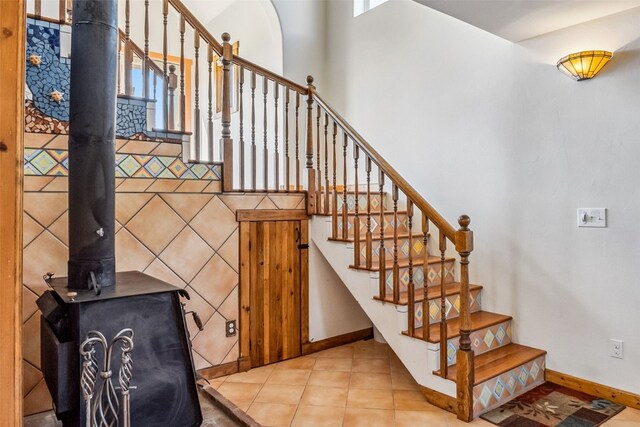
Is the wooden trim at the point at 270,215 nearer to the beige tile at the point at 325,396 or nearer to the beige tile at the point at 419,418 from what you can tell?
the beige tile at the point at 325,396

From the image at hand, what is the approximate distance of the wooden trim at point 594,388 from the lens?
8.34 ft

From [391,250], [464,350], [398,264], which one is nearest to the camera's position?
[464,350]

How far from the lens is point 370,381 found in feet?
9.57

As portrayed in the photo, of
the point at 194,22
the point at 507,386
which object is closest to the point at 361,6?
the point at 194,22

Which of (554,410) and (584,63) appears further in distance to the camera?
(584,63)

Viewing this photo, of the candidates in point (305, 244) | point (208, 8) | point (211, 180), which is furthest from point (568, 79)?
point (208, 8)

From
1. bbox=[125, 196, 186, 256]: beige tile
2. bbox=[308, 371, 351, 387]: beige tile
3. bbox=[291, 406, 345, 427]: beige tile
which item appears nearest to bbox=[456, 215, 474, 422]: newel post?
bbox=[291, 406, 345, 427]: beige tile

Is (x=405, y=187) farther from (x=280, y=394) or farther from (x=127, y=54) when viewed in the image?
(x=127, y=54)

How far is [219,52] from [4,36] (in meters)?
2.28

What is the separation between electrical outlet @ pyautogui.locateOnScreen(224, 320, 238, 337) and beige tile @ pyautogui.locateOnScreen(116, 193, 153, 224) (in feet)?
3.29

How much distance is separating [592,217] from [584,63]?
38.3 inches

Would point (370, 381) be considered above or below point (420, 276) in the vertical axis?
below

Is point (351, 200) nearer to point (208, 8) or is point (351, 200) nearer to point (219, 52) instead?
point (219, 52)

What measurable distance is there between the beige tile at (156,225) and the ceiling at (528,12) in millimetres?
2124
